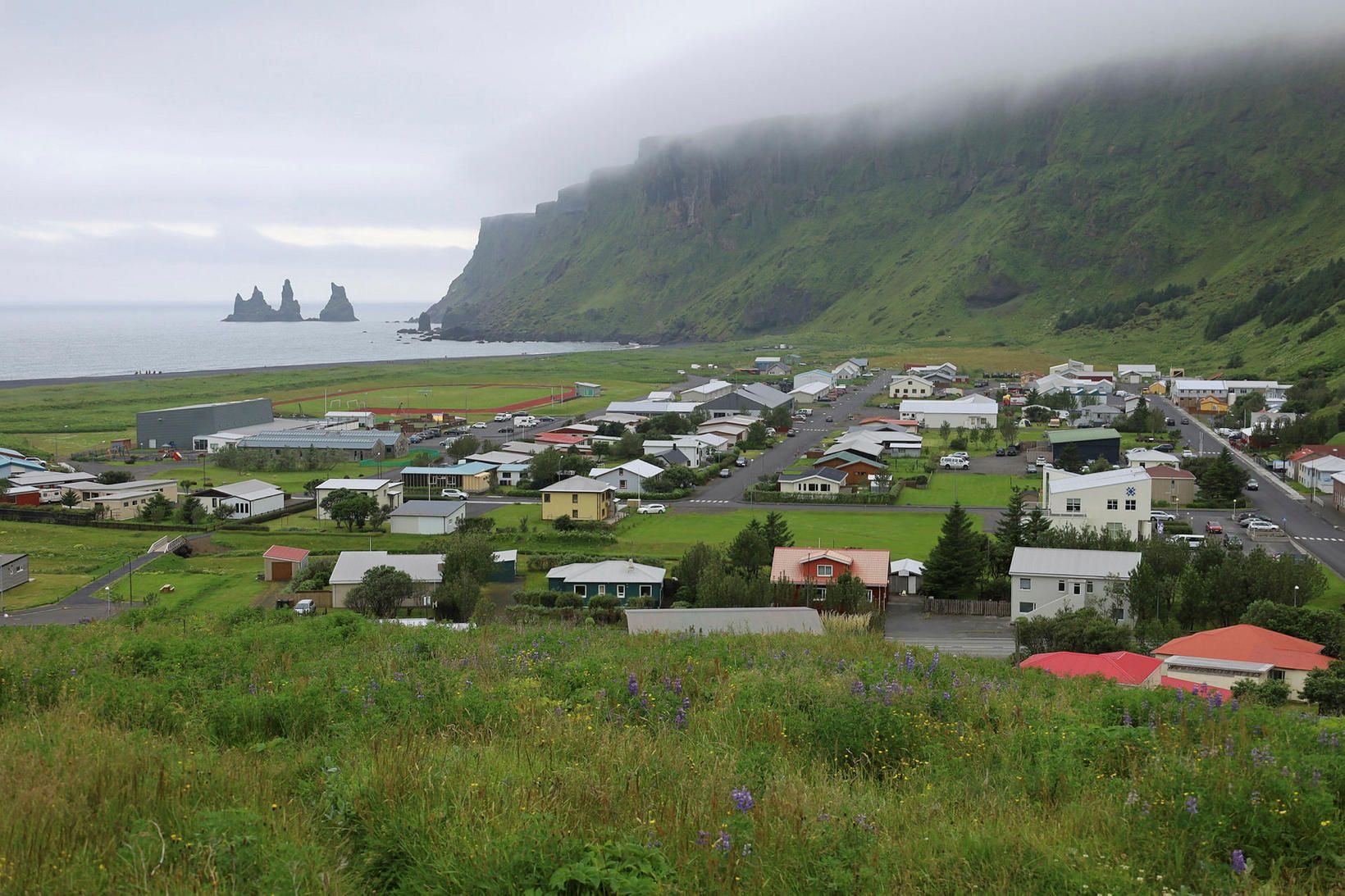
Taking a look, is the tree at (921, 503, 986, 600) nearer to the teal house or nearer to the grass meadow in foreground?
the teal house

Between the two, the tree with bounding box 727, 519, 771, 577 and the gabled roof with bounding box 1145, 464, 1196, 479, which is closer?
the tree with bounding box 727, 519, 771, 577

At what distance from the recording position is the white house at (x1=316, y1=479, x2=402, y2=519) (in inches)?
1399

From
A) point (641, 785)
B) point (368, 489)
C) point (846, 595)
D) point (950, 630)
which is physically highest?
point (641, 785)

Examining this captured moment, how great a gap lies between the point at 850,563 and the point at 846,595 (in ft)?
5.48

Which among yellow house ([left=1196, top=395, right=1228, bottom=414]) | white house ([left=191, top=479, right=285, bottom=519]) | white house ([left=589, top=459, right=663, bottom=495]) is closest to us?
white house ([left=191, top=479, right=285, bottom=519])

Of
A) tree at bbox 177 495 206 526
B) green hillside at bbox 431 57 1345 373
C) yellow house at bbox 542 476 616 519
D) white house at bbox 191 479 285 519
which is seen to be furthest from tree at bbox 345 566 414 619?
green hillside at bbox 431 57 1345 373

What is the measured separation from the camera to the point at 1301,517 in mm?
32406

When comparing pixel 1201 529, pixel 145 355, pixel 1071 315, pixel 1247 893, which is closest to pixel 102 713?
pixel 1247 893

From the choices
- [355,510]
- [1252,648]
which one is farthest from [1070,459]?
[355,510]

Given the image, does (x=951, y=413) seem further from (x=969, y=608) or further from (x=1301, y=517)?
(x=969, y=608)

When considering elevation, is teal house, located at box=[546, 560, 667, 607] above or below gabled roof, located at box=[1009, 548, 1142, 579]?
below

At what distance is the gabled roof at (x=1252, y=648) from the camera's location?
15.2 meters

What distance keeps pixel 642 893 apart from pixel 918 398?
241 ft

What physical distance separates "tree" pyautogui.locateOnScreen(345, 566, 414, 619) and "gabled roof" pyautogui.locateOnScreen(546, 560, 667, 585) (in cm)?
363
